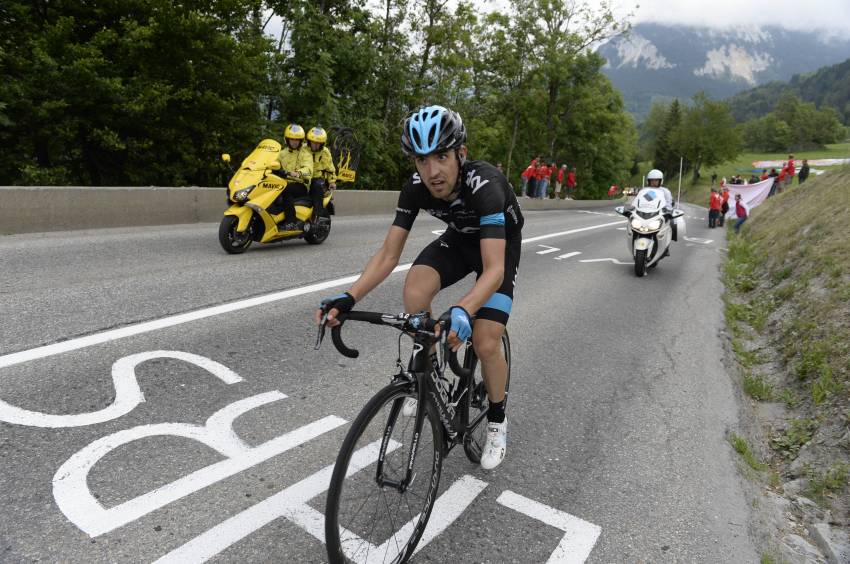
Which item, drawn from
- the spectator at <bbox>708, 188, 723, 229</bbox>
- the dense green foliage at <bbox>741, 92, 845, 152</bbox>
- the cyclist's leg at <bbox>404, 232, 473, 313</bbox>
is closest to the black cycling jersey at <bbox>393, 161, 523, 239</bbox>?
the cyclist's leg at <bbox>404, 232, 473, 313</bbox>

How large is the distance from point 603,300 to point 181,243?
6.79 m

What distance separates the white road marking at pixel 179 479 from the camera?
268 cm

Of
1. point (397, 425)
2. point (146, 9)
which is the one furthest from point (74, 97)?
point (397, 425)

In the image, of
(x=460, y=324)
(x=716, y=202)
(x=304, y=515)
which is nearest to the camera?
(x=460, y=324)

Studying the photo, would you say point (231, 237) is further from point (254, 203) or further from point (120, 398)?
point (120, 398)

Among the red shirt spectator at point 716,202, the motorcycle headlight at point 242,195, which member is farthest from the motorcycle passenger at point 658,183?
the red shirt spectator at point 716,202

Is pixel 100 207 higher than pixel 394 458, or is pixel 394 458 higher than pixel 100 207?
pixel 100 207

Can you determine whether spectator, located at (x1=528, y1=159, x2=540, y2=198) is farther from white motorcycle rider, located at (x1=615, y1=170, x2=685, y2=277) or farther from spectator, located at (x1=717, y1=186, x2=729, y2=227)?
white motorcycle rider, located at (x1=615, y1=170, x2=685, y2=277)

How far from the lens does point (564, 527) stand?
9.86 ft

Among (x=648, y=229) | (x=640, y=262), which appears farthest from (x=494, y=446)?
(x=648, y=229)

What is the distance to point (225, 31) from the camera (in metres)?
14.8

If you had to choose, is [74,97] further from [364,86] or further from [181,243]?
[364,86]

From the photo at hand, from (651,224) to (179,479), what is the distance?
9.92 metres

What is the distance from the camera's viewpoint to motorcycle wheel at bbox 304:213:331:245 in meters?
10.5
